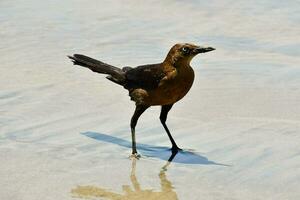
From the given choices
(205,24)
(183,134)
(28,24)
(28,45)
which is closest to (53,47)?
(28,45)

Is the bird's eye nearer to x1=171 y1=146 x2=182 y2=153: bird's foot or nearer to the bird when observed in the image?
the bird

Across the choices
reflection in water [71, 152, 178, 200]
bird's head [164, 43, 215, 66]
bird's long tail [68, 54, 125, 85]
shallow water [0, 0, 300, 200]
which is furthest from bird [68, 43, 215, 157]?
reflection in water [71, 152, 178, 200]

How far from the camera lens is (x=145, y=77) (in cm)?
704

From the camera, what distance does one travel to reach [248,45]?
10461 millimetres

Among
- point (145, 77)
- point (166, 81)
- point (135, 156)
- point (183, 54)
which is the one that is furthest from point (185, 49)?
point (135, 156)

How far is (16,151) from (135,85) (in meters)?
1.12

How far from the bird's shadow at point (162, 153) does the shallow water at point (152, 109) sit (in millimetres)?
20

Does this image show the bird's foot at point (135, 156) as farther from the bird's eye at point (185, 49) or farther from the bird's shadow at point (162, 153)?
the bird's eye at point (185, 49)

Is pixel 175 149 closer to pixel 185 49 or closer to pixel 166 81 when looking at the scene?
pixel 166 81

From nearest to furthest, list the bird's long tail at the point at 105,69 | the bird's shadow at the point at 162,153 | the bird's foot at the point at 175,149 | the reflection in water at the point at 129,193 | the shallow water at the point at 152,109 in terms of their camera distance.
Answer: the reflection in water at the point at 129,193, the shallow water at the point at 152,109, the bird's shadow at the point at 162,153, the bird's foot at the point at 175,149, the bird's long tail at the point at 105,69

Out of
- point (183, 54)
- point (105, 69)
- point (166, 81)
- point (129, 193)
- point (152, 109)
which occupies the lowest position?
point (152, 109)

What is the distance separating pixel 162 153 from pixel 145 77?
63 centimetres

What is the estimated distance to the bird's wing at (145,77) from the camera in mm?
6902

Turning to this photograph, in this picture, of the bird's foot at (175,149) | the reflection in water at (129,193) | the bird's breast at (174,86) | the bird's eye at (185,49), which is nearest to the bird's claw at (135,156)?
the bird's foot at (175,149)
